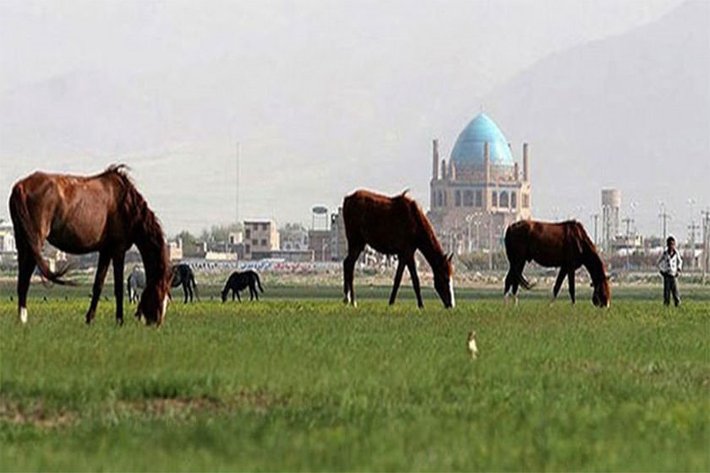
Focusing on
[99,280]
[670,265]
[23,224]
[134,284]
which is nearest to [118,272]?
[99,280]

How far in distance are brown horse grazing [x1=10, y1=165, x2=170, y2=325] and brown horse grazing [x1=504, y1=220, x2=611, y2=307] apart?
58.7ft

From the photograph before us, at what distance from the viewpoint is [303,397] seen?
58.6ft

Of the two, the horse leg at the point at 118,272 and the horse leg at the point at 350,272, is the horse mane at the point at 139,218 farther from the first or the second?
the horse leg at the point at 350,272

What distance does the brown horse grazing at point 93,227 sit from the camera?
27.5m

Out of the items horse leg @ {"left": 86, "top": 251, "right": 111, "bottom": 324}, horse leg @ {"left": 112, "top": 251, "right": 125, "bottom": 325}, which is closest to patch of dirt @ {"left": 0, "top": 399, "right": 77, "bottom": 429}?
horse leg @ {"left": 86, "top": 251, "right": 111, "bottom": 324}

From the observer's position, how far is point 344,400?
57.0 ft

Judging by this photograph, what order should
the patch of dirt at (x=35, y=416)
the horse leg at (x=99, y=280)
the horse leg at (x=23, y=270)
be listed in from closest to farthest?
the patch of dirt at (x=35, y=416) → the horse leg at (x=23, y=270) → the horse leg at (x=99, y=280)

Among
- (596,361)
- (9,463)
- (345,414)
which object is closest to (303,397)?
(345,414)

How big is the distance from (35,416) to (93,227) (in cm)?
1247

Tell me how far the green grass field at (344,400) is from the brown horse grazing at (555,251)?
707 inches

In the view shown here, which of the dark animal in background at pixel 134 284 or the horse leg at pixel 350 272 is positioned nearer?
the horse leg at pixel 350 272

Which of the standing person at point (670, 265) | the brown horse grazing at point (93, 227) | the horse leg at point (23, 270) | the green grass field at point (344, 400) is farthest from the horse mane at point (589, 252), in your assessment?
the horse leg at point (23, 270)

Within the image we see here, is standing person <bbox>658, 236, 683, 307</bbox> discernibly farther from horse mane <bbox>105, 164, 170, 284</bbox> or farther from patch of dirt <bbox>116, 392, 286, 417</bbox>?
patch of dirt <bbox>116, 392, 286, 417</bbox>

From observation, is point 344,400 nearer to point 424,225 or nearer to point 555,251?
point 424,225
